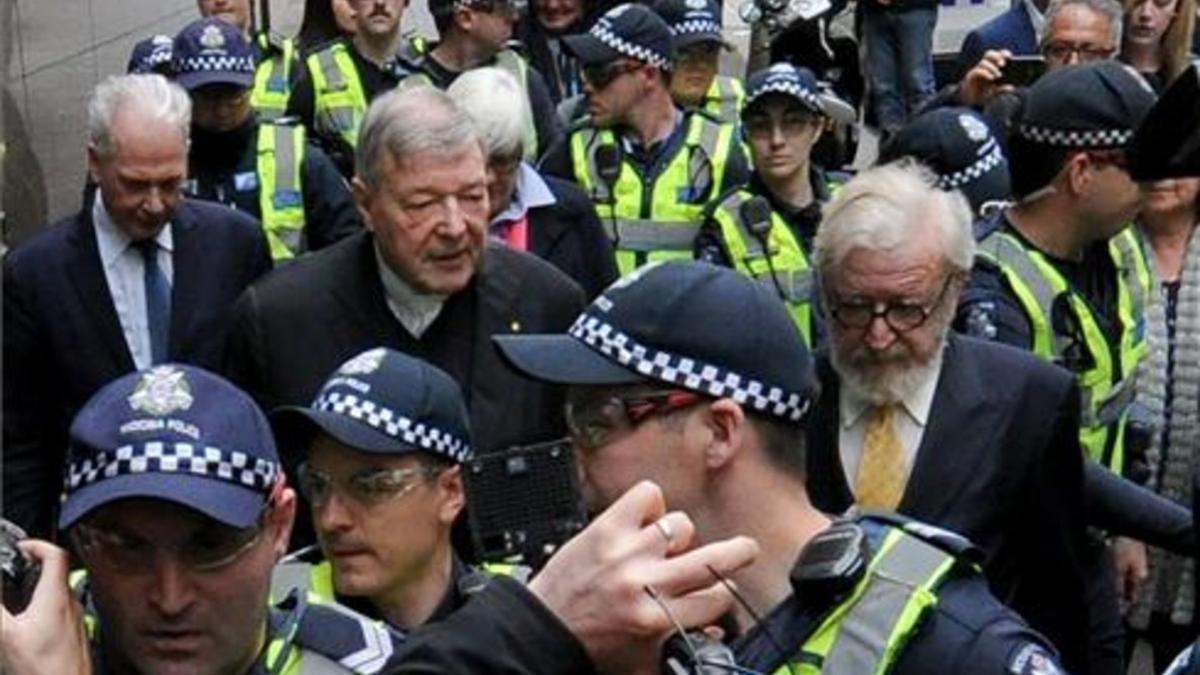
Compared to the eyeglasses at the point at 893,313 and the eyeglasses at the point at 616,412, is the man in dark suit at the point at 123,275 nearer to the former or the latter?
the eyeglasses at the point at 893,313

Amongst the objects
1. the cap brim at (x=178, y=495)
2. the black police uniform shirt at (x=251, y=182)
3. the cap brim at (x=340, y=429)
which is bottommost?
the black police uniform shirt at (x=251, y=182)

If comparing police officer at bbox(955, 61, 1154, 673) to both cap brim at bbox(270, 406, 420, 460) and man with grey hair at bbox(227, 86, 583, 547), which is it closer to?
man with grey hair at bbox(227, 86, 583, 547)

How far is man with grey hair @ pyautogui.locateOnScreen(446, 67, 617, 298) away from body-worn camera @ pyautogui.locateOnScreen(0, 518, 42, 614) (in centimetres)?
326

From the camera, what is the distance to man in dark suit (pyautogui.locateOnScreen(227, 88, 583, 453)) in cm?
544

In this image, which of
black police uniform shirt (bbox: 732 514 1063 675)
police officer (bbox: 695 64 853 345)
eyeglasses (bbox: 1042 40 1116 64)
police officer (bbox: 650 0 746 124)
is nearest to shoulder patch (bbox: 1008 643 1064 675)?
black police uniform shirt (bbox: 732 514 1063 675)

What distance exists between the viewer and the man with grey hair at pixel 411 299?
17.9ft

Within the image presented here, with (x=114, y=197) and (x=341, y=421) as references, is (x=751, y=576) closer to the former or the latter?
(x=341, y=421)

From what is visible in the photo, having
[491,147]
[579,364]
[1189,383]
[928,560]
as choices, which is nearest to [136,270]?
[491,147]

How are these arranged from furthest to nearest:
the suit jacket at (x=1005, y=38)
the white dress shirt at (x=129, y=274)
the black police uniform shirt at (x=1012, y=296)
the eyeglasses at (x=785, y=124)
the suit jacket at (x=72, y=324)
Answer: the suit jacket at (x=1005, y=38), the eyeglasses at (x=785, y=124), the white dress shirt at (x=129, y=274), the suit jacket at (x=72, y=324), the black police uniform shirt at (x=1012, y=296)

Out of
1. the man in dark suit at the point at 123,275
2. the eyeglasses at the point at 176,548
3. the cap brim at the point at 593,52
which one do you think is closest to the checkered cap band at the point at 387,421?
the eyeglasses at the point at 176,548

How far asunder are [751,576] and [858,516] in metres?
0.17

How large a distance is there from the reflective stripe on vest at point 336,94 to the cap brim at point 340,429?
4.64m

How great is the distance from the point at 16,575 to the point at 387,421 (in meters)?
1.03

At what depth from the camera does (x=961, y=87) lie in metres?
9.55
